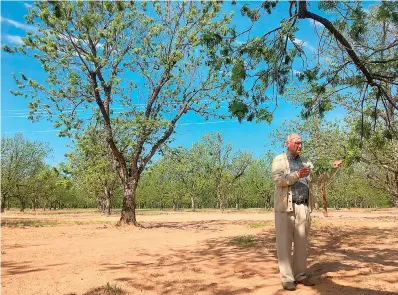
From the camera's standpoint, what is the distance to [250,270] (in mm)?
5906

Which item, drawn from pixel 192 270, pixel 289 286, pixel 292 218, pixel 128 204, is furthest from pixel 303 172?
pixel 128 204

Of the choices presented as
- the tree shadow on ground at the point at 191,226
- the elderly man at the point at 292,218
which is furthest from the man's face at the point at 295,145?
the tree shadow on ground at the point at 191,226

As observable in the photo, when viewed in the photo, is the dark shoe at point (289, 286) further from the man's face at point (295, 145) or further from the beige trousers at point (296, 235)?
the man's face at point (295, 145)

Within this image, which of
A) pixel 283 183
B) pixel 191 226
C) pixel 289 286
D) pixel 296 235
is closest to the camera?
pixel 289 286

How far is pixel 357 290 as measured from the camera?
14.5 ft

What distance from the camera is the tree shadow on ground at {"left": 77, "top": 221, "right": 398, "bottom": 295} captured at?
15.4ft

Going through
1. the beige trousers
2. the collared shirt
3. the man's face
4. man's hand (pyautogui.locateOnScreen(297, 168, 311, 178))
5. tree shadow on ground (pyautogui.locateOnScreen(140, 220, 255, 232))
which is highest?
the man's face

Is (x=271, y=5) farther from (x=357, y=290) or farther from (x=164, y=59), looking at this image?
(x=164, y=59)

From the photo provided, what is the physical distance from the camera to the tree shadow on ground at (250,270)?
4.71 metres

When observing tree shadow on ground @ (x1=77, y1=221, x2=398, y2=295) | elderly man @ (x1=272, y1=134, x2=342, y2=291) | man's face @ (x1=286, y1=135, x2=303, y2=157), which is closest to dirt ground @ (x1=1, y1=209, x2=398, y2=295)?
tree shadow on ground @ (x1=77, y1=221, x2=398, y2=295)

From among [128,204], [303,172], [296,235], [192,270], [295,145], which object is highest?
[295,145]

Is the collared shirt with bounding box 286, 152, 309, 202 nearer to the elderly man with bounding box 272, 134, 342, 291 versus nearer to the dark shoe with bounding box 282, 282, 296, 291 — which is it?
the elderly man with bounding box 272, 134, 342, 291

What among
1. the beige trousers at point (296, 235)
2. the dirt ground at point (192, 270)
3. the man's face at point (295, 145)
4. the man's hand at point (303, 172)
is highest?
the man's face at point (295, 145)

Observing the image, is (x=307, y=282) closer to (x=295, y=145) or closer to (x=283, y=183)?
(x=283, y=183)
